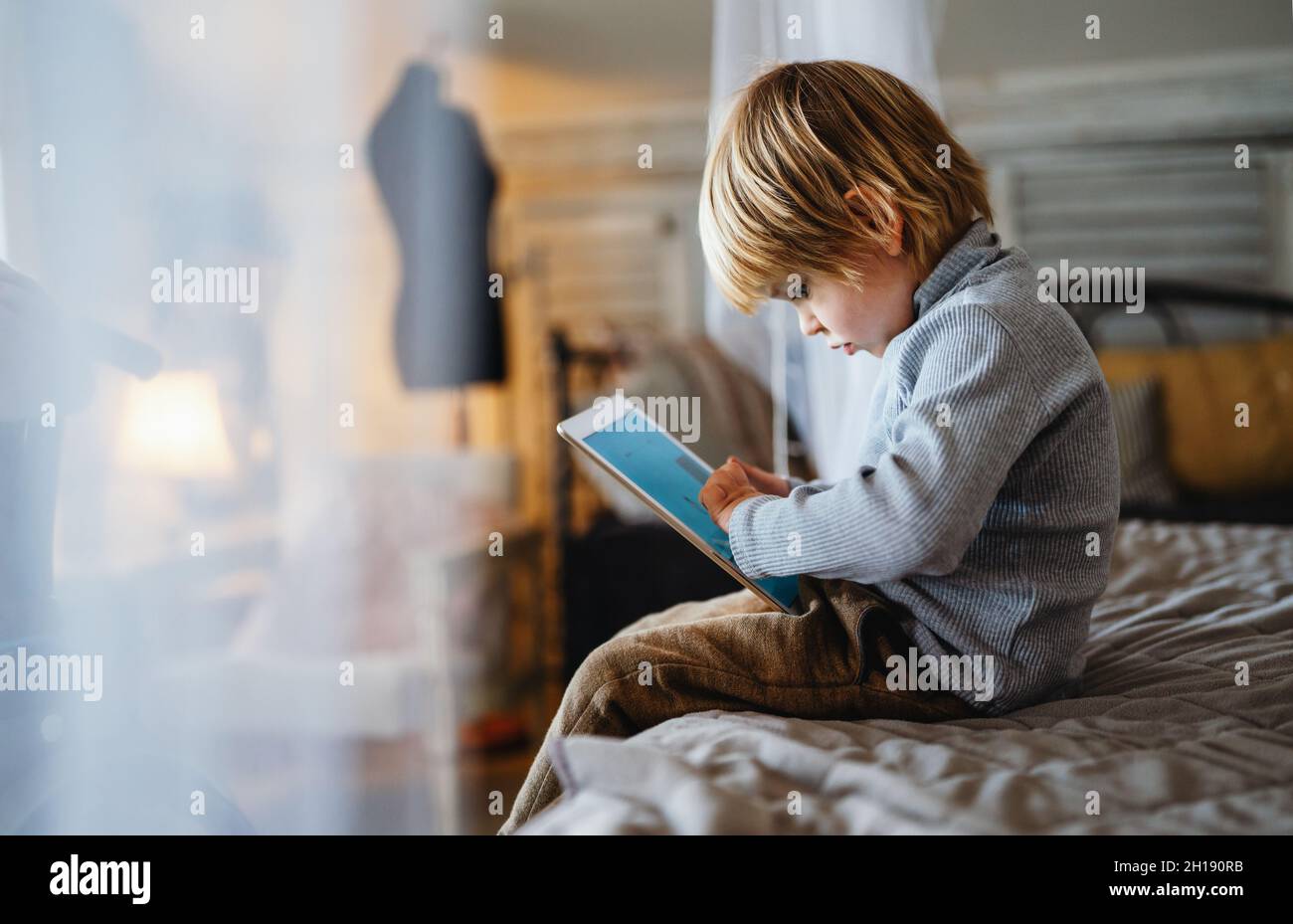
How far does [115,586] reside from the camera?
1010 millimetres

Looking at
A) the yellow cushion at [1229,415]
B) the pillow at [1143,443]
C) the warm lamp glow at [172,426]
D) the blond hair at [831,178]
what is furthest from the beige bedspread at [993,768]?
the yellow cushion at [1229,415]

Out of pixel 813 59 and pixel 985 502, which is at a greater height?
pixel 813 59

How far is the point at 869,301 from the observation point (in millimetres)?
869

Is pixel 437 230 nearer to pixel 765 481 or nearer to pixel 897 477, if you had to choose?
pixel 765 481

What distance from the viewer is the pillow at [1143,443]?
215cm

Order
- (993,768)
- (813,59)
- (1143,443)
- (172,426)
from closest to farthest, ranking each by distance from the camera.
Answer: (993,768)
(172,426)
(813,59)
(1143,443)

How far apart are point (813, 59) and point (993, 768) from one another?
3.22 ft

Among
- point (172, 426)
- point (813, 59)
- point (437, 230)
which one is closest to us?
point (172, 426)

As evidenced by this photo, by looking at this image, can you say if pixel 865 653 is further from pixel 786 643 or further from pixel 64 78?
pixel 64 78

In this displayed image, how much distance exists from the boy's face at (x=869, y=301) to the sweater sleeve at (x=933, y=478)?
0.10 m

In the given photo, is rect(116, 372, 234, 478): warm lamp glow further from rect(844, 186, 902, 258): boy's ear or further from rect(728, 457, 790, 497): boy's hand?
rect(844, 186, 902, 258): boy's ear

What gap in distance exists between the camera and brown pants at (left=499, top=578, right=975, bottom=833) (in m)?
0.76

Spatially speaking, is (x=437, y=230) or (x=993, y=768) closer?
(x=993, y=768)

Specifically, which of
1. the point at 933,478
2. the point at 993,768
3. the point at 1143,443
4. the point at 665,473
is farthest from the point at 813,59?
the point at 1143,443
